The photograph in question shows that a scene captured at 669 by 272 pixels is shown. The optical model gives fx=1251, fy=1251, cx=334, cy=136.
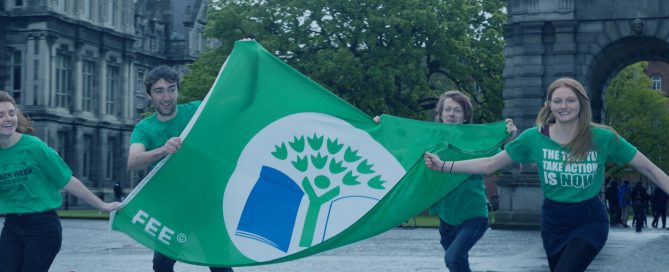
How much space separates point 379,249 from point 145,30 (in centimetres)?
6577

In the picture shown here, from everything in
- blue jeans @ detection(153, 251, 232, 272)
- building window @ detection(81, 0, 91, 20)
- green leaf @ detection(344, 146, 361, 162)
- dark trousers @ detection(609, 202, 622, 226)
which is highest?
building window @ detection(81, 0, 91, 20)

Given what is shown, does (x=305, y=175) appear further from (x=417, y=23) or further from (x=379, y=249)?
(x=417, y=23)

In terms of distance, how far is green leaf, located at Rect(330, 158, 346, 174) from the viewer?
10066mm

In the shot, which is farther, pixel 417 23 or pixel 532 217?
pixel 417 23

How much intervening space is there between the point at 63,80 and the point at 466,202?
5882 cm

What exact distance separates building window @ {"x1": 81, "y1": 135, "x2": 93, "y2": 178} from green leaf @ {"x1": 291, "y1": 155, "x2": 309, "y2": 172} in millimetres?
61136

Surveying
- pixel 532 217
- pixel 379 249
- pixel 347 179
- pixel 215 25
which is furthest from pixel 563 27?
pixel 347 179

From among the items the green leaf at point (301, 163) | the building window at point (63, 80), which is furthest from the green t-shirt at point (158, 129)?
the building window at point (63, 80)

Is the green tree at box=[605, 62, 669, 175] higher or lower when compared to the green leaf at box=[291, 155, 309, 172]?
higher

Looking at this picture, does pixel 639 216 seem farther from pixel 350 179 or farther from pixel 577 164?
pixel 577 164

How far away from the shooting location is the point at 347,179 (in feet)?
33.1

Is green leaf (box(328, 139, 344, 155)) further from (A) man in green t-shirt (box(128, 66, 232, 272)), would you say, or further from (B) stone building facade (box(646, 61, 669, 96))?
(B) stone building facade (box(646, 61, 669, 96))

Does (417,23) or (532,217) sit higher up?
(417,23)

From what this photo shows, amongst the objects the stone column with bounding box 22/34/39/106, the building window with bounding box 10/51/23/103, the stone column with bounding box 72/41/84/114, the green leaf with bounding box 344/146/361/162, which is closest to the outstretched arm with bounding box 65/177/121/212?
the green leaf with bounding box 344/146/361/162
